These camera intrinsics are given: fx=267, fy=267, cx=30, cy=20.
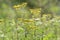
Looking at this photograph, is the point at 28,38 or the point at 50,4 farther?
the point at 50,4

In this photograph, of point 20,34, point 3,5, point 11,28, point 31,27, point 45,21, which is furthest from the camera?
point 3,5

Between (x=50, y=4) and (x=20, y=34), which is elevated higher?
(x=20, y=34)

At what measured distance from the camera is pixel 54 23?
3926 mm

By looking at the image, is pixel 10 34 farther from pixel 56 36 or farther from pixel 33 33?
pixel 56 36

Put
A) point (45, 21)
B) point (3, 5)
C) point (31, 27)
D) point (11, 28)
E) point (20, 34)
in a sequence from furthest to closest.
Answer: point (3, 5), point (45, 21), point (11, 28), point (20, 34), point (31, 27)

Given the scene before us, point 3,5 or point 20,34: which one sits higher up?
point 20,34

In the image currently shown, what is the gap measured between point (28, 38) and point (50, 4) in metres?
5.05

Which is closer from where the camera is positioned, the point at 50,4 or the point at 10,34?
the point at 10,34

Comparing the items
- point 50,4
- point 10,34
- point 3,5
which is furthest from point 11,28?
point 50,4

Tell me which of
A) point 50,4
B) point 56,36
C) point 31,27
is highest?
point 31,27

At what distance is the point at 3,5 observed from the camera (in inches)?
312

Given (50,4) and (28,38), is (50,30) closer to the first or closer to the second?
(28,38)

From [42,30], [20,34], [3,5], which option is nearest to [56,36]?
[42,30]

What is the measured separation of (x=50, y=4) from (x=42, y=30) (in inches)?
189
